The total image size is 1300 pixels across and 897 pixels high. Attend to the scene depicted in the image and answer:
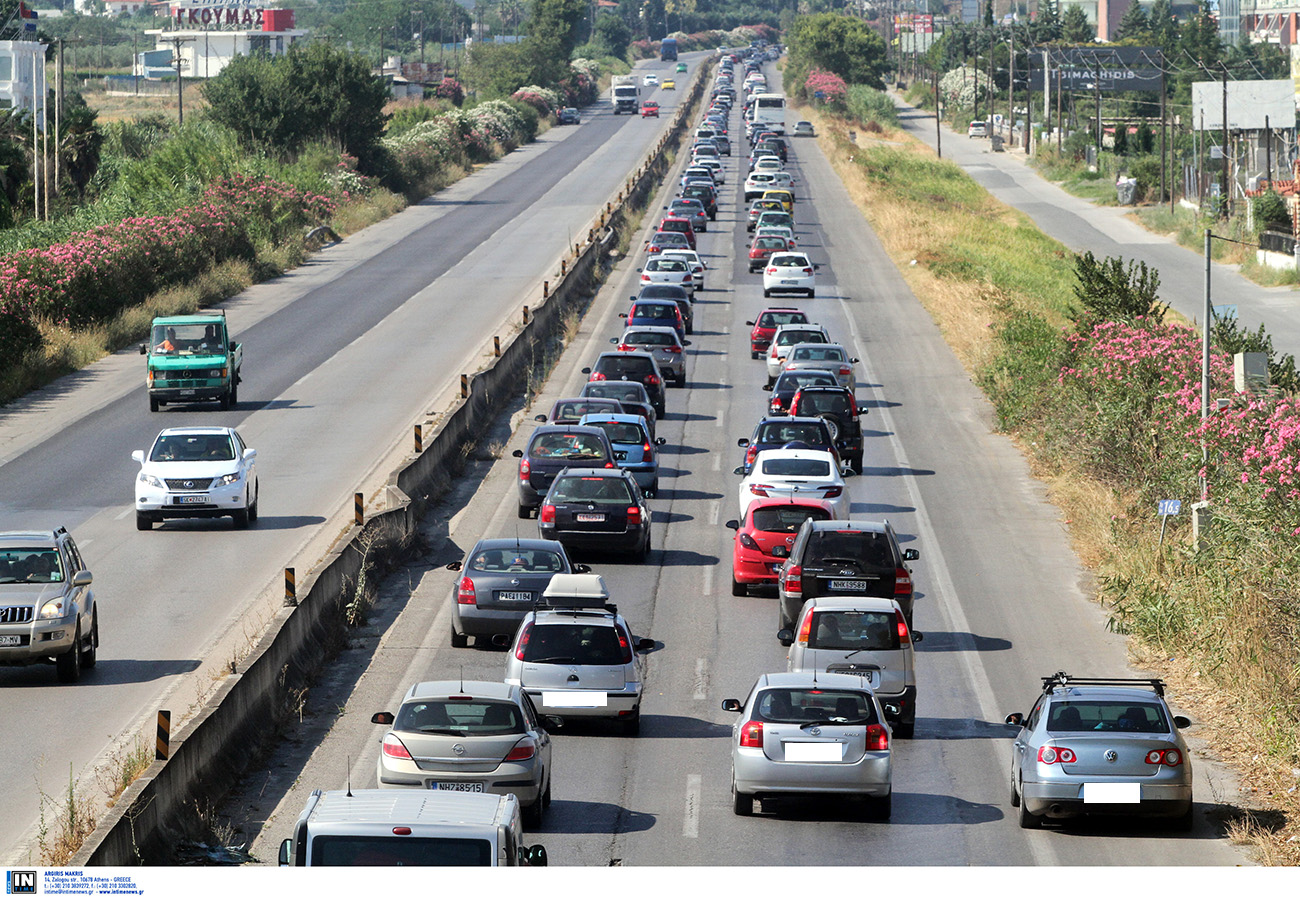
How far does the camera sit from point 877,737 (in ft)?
53.7

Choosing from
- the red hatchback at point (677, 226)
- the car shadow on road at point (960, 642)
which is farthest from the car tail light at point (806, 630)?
the red hatchback at point (677, 226)

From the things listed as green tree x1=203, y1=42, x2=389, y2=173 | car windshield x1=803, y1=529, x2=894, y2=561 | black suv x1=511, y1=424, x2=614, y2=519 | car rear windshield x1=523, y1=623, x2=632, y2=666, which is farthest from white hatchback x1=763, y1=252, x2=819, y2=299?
car rear windshield x1=523, y1=623, x2=632, y2=666

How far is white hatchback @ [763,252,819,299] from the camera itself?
2493 inches

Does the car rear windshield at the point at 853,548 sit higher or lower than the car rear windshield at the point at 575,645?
higher

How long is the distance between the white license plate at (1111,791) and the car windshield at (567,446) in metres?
16.3

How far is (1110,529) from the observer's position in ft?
98.8

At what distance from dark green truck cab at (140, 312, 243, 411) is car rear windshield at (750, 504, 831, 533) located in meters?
18.7

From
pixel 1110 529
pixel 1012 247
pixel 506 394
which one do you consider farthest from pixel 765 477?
pixel 1012 247

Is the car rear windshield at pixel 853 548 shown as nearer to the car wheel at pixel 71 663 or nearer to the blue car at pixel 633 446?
the car wheel at pixel 71 663

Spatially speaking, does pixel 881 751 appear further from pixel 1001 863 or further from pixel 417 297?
pixel 417 297

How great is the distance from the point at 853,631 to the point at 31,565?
922 cm

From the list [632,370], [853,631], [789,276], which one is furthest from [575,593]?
[789,276]

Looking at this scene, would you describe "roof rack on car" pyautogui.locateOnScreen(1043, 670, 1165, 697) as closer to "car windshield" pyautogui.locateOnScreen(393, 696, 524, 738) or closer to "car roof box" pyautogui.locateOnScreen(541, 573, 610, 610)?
"car windshield" pyautogui.locateOnScreen(393, 696, 524, 738)

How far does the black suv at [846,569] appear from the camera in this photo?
22953 millimetres
